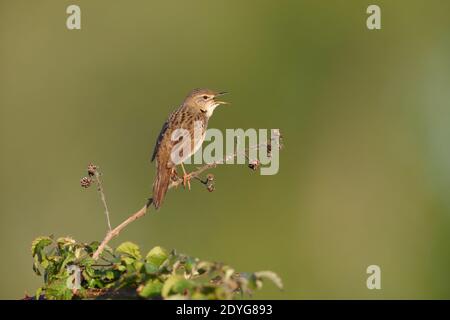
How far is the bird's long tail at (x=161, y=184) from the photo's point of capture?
20.9 feet

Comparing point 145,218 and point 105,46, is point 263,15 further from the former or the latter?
point 145,218

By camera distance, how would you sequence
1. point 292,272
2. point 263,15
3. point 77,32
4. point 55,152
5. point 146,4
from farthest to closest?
1. point 263,15
2. point 146,4
3. point 77,32
4. point 55,152
5. point 292,272

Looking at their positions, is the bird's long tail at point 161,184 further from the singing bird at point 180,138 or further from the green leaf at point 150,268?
the green leaf at point 150,268

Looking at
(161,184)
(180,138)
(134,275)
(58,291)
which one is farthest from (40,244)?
(180,138)

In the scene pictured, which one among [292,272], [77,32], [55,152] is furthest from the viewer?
[77,32]

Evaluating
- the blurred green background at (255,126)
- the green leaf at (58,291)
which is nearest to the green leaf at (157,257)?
the green leaf at (58,291)

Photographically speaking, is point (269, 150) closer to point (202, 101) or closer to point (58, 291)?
point (58, 291)

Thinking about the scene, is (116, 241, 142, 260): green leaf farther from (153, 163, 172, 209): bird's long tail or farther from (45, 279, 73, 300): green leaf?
(153, 163, 172, 209): bird's long tail

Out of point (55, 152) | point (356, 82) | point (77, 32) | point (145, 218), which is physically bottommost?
point (145, 218)

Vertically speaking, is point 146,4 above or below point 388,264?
above

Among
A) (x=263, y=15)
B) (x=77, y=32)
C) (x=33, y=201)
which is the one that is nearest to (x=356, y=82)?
(x=263, y=15)

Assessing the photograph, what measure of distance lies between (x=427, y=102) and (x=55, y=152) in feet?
22.6

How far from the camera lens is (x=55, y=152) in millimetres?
12523

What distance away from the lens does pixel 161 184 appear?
6645mm
